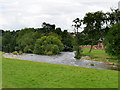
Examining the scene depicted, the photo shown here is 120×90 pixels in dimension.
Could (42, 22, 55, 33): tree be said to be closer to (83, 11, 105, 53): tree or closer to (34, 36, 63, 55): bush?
(34, 36, 63, 55): bush

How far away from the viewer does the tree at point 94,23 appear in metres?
67.1

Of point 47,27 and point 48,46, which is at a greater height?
point 47,27

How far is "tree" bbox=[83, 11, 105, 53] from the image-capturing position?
67.1 metres

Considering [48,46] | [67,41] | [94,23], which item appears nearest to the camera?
[94,23]

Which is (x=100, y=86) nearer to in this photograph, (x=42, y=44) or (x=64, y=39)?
(x=42, y=44)

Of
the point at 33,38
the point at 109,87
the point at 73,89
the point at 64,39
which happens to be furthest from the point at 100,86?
the point at 64,39

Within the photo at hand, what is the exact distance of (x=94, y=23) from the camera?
70375mm

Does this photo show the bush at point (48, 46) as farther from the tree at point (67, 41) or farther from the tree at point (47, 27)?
the tree at point (47, 27)

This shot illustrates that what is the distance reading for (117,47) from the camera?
40.8m

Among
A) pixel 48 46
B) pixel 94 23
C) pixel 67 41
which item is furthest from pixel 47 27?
pixel 94 23

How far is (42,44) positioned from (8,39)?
1122 inches

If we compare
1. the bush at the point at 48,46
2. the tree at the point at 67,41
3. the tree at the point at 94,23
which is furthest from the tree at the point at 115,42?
the tree at the point at 67,41

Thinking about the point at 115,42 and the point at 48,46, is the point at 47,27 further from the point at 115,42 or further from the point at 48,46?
the point at 115,42

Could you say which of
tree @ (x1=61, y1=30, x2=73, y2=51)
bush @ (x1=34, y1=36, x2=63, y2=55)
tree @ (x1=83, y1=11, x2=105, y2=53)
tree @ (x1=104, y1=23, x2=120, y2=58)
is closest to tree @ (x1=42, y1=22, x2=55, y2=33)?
tree @ (x1=61, y1=30, x2=73, y2=51)
